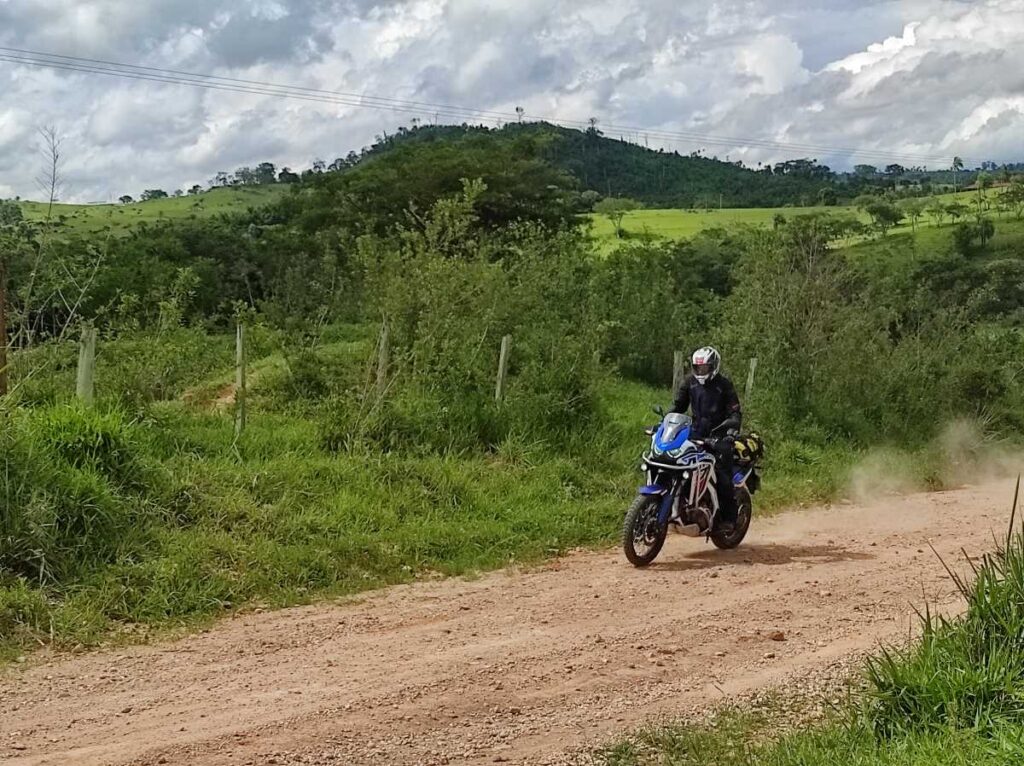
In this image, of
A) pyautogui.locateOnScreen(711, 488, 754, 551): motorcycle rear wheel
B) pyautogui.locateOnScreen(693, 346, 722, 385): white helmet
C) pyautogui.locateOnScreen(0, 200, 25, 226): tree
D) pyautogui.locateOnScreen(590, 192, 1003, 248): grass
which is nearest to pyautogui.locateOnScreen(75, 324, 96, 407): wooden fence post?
pyautogui.locateOnScreen(0, 200, 25, 226): tree

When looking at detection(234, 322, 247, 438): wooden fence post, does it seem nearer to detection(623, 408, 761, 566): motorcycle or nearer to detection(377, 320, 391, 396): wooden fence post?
detection(377, 320, 391, 396): wooden fence post

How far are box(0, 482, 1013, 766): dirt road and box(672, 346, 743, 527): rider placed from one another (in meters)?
0.62

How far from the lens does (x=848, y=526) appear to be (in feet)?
34.8

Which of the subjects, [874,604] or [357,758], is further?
[874,604]

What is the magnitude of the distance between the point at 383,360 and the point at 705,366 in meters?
3.76

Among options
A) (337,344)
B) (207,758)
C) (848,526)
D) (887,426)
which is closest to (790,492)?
(848,526)

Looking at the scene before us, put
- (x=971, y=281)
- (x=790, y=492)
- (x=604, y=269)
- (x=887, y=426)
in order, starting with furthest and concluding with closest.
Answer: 1. (x=971, y=281)
2. (x=604, y=269)
3. (x=887, y=426)
4. (x=790, y=492)

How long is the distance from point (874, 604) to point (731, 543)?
209 cm

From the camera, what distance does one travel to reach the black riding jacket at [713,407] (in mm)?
8891

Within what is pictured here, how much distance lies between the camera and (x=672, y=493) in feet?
27.6

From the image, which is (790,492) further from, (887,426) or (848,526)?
(887,426)

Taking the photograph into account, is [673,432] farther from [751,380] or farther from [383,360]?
[751,380]

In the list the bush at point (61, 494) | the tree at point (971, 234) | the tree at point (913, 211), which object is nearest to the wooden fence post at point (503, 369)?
the bush at point (61, 494)

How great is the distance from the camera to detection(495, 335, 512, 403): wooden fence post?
39.0 ft
